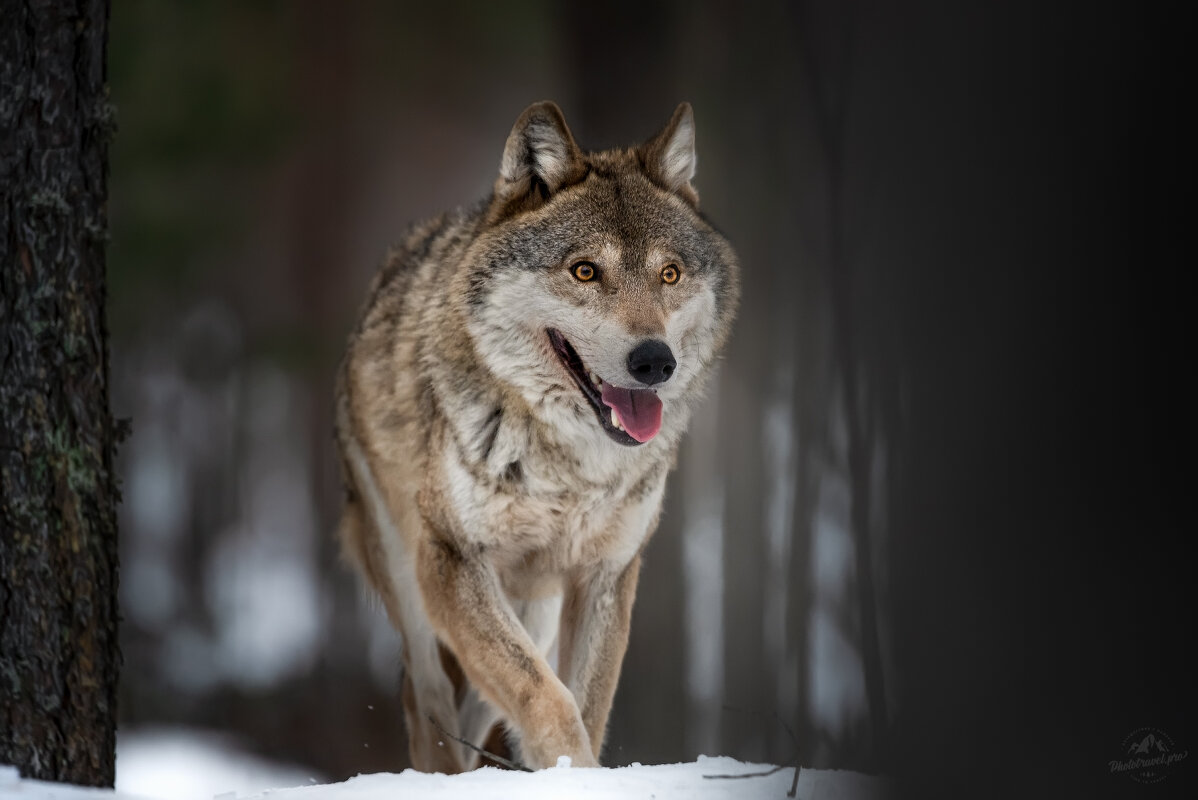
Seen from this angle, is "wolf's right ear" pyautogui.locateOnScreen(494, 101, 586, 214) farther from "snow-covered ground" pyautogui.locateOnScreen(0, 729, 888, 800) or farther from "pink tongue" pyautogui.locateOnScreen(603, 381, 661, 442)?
"snow-covered ground" pyautogui.locateOnScreen(0, 729, 888, 800)

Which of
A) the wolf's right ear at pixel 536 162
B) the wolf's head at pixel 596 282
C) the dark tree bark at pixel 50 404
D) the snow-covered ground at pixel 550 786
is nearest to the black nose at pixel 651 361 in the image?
the wolf's head at pixel 596 282

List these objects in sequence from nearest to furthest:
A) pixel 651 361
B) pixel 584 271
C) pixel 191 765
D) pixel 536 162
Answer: pixel 651 361 → pixel 584 271 → pixel 536 162 → pixel 191 765

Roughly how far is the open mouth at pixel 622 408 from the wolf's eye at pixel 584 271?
0.65 feet

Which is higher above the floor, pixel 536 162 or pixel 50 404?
pixel 536 162

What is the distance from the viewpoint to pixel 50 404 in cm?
296

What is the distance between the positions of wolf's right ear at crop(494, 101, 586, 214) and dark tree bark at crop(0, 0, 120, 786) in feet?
4.24

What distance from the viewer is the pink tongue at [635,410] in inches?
131

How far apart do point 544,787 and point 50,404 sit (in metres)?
1.72

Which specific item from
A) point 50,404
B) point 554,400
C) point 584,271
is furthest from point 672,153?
point 50,404

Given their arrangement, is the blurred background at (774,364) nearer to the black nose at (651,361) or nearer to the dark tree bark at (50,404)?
the black nose at (651,361)

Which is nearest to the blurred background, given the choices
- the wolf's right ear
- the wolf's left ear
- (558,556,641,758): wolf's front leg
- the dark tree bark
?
the wolf's left ear

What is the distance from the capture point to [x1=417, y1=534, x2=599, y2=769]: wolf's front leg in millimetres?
3365

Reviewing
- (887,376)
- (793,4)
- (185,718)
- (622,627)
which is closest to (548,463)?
(622,627)

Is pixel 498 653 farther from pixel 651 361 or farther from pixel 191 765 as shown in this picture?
pixel 191 765
